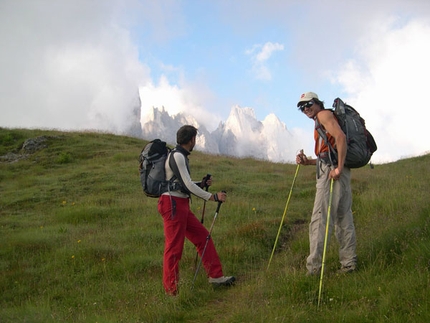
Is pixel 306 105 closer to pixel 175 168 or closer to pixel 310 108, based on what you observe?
pixel 310 108

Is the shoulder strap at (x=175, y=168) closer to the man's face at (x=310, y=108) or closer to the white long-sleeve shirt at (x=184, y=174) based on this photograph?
the white long-sleeve shirt at (x=184, y=174)

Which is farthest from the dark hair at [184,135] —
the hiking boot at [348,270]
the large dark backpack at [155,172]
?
the hiking boot at [348,270]

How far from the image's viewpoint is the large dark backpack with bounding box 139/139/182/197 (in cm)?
584

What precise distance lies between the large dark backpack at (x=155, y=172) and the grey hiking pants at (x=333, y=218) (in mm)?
1859

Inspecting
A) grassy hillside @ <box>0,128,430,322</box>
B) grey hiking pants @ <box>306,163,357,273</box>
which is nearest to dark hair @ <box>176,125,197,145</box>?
grey hiking pants @ <box>306,163,357,273</box>

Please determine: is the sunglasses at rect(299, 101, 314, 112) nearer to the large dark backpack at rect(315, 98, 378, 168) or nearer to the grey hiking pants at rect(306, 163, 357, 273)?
the large dark backpack at rect(315, 98, 378, 168)

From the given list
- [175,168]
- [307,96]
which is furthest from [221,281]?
[307,96]

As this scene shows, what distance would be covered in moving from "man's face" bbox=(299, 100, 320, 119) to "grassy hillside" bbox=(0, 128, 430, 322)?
1990 millimetres

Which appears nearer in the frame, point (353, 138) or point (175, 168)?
point (353, 138)

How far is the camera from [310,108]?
18.1 feet

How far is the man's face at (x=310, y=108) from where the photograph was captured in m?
5.50

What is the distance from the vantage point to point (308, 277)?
523cm

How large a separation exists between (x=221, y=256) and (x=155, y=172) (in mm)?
2287

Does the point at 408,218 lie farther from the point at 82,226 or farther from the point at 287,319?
the point at 82,226
